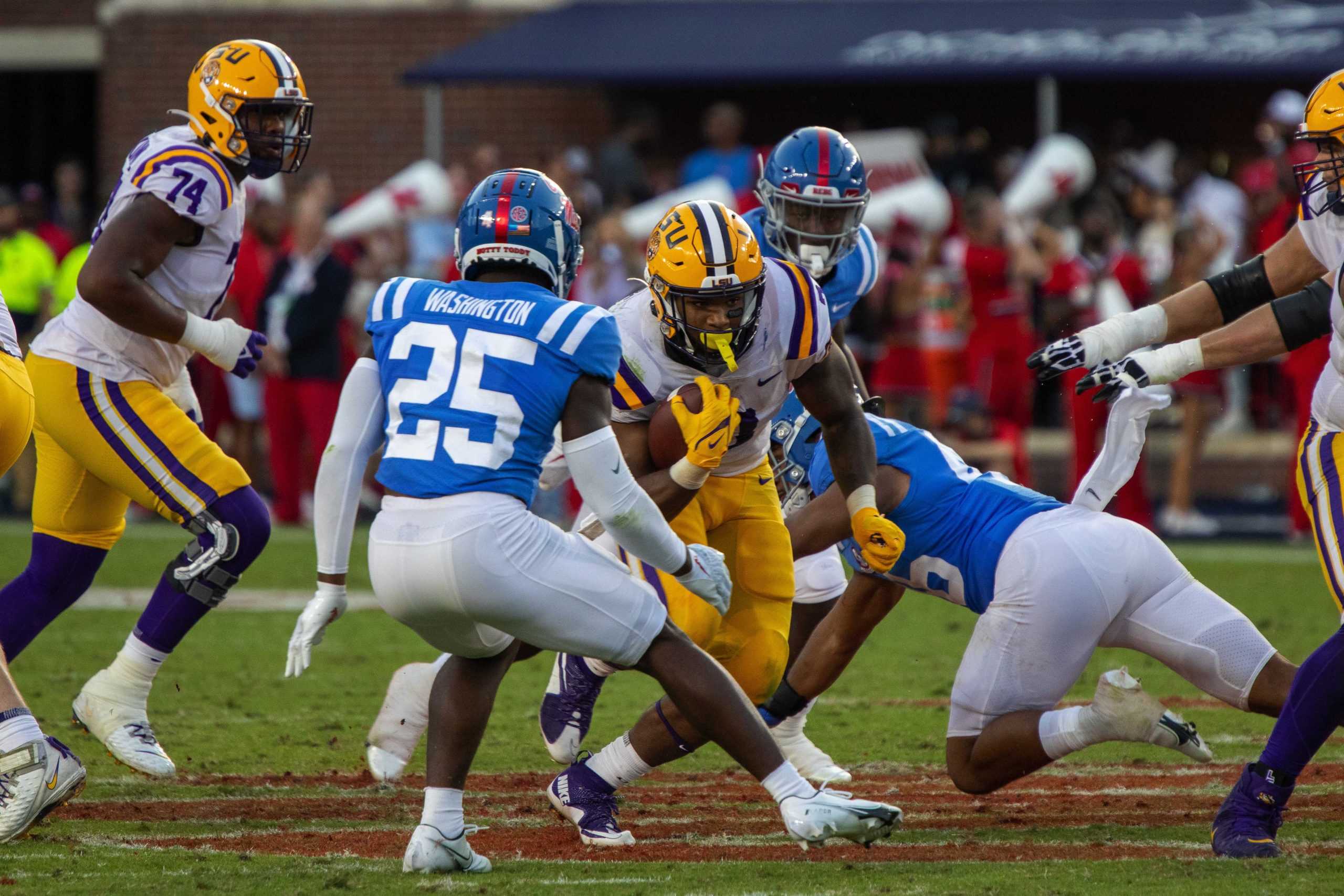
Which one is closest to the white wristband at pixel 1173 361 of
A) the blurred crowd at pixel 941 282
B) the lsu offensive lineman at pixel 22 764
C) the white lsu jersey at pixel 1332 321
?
the white lsu jersey at pixel 1332 321

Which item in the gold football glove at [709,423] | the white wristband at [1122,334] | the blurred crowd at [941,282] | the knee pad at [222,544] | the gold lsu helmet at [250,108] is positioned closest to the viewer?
the gold football glove at [709,423]

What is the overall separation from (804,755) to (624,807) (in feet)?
2.32

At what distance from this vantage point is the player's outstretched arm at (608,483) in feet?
12.9

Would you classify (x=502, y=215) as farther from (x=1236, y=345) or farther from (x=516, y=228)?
(x=1236, y=345)

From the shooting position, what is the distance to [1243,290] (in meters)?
4.91

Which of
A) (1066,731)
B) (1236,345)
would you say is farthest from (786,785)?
(1236,345)

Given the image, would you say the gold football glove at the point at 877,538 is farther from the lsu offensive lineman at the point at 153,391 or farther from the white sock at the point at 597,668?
the lsu offensive lineman at the point at 153,391

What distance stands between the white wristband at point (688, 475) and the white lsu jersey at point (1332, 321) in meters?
1.53

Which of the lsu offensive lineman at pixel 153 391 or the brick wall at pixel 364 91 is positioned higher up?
the brick wall at pixel 364 91

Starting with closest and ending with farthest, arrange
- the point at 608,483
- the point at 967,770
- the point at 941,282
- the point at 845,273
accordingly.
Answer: the point at 608,483
the point at 967,770
the point at 845,273
the point at 941,282

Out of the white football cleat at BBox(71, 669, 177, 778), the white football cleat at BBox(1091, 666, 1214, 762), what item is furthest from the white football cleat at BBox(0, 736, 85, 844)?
the white football cleat at BBox(1091, 666, 1214, 762)

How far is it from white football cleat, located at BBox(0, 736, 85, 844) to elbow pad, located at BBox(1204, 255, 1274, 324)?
3.31 m

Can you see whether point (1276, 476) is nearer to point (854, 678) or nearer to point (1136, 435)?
point (854, 678)

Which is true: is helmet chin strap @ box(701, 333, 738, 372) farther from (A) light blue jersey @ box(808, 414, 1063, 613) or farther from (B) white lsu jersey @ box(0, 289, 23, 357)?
(B) white lsu jersey @ box(0, 289, 23, 357)
